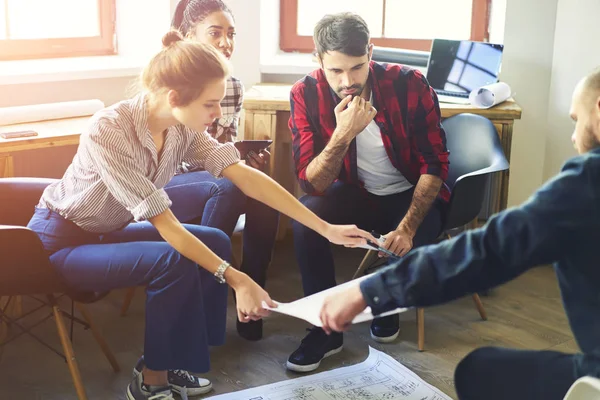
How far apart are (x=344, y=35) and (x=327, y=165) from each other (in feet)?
1.34

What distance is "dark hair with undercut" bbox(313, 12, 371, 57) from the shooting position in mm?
2404

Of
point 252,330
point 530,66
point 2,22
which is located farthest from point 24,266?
point 530,66

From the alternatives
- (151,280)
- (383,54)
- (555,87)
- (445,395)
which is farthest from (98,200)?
(555,87)

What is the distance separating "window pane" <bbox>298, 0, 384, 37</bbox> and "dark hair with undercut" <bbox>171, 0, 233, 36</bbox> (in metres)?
0.95

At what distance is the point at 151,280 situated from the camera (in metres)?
2.04

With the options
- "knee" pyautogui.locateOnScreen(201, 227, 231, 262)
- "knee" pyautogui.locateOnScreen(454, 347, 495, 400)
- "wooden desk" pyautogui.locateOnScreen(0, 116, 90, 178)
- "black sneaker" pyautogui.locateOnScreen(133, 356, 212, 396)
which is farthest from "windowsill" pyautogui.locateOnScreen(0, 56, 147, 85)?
"knee" pyautogui.locateOnScreen(454, 347, 495, 400)

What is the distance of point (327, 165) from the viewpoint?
2514 mm

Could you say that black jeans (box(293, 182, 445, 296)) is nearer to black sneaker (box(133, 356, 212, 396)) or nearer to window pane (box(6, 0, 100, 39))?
black sneaker (box(133, 356, 212, 396))

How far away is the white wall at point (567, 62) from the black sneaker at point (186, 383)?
1832 mm

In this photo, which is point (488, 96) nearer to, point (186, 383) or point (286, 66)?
point (286, 66)

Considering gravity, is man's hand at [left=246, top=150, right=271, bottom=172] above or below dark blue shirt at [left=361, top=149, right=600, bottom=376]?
below

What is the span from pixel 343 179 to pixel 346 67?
1.32 ft

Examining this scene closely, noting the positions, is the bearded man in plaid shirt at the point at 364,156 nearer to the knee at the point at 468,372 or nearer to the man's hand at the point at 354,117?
the man's hand at the point at 354,117

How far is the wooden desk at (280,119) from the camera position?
301 cm
